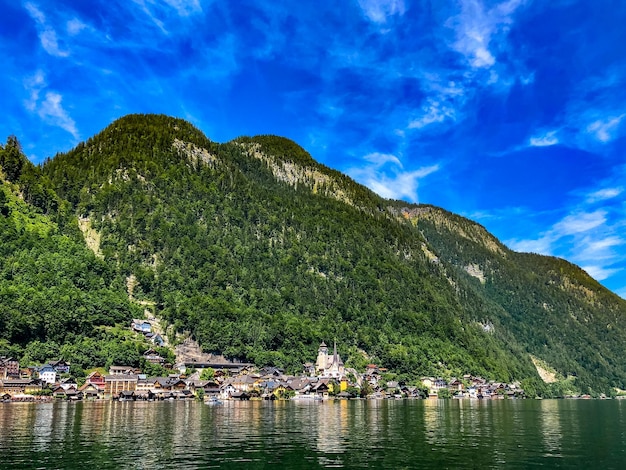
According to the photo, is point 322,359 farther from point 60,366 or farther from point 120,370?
point 60,366

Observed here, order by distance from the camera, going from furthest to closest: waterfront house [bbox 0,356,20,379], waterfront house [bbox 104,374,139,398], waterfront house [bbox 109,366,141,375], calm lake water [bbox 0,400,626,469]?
1. waterfront house [bbox 109,366,141,375]
2. waterfront house [bbox 104,374,139,398]
3. waterfront house [bbox 0,356,20,379]
4. calm lake water [bbox 0,400,626,469]

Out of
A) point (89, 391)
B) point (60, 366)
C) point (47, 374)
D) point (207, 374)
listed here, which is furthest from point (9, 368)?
point (207, 374)

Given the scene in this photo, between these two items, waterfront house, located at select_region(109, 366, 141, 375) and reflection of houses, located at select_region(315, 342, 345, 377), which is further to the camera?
reflection of houses, located at select_region(315, 342, 345, 377)

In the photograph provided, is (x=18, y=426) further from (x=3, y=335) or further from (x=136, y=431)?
(x=3, y=335)

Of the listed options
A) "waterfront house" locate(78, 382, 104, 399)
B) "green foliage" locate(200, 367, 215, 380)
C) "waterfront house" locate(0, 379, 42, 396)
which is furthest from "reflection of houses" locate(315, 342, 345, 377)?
"waterfront house" locate(0, 379, 42, 396)

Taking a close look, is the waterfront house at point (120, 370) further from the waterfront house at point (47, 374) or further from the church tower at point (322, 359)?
the church tower at point (322, 359)

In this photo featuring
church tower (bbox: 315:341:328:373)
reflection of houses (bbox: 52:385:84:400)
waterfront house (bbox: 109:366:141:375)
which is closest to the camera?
reflection of houses (bbox: 52:385:84:400)

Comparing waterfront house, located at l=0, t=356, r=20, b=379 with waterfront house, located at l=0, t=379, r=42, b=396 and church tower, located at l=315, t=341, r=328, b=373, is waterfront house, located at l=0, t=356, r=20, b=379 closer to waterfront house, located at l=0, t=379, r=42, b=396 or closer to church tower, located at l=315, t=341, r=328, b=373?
waterfront house, located at l=0, t=379, r=42, b=396

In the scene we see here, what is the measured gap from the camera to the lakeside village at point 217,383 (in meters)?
116

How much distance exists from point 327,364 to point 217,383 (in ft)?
142

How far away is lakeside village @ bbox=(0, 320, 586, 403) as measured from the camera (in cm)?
11619

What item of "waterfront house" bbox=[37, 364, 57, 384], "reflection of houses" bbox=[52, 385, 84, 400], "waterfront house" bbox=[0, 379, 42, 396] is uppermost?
"waterfront house" bbox=[37, 364, 57, 384]

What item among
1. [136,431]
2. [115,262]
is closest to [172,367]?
[115,262]

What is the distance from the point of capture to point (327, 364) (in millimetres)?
171375
